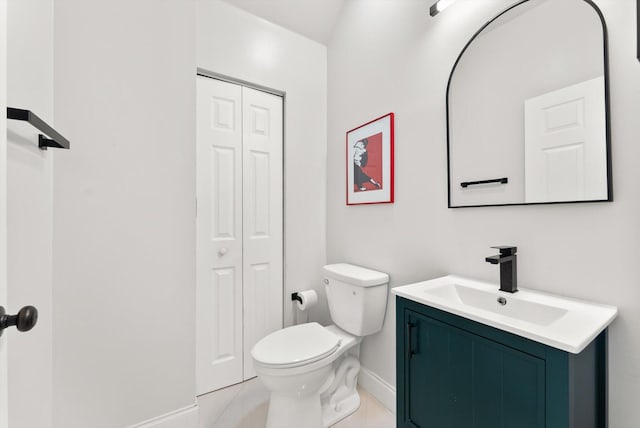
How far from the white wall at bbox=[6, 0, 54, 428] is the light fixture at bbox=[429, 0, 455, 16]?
5.07ft

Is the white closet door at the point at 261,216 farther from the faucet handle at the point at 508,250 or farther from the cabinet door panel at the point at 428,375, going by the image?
the faucet handle at the point at 508,250

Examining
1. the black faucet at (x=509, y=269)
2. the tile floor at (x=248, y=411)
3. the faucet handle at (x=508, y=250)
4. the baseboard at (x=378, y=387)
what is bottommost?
the tile floor at (x=248, y=411)

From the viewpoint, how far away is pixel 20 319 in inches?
21.0

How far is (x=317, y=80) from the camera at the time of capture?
2.22 metres

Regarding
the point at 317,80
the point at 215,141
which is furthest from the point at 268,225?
the point at 317,80

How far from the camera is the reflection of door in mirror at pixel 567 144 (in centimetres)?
91

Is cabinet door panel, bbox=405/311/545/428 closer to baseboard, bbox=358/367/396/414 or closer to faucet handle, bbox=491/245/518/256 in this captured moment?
faucet handle, bbox=491/245/518/256

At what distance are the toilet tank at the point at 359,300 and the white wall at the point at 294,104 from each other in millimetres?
473

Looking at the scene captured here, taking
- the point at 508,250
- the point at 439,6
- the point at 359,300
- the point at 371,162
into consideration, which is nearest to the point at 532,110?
the point at 508,250

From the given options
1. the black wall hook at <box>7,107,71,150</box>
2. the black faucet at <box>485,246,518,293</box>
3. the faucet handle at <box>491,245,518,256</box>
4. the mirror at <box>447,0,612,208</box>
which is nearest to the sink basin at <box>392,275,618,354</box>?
the black faucet at <box>485,246,518,293</box>

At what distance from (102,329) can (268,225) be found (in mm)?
1078

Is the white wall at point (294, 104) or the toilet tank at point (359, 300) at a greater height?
the white wall at point (294, 104)

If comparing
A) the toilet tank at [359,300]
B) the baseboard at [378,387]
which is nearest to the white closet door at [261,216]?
A: the toilet tank at [359,300]

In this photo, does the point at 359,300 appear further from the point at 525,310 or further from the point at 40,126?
the point at 40,126
